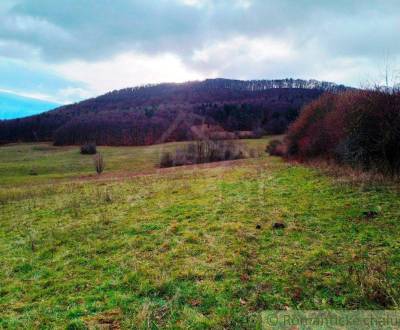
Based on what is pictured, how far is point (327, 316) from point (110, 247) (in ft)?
18.6

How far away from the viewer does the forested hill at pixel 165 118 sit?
91.3 metres

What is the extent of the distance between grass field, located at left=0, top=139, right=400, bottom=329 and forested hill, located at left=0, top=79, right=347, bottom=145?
174ft

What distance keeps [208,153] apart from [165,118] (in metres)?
59.0

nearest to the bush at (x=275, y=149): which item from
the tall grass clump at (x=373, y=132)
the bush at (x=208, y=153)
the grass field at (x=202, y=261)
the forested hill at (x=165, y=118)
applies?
the bush at (x=208, y=153)

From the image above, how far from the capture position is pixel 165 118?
341 feet

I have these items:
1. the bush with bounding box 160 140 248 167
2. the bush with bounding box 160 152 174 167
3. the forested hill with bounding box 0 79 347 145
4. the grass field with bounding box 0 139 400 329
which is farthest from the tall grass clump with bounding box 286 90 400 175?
the forested hill with bounding box 0 79 347 145

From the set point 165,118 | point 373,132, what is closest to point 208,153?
point 373,132

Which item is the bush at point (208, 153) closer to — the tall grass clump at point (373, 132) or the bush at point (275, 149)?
the bush at point (275, 149)

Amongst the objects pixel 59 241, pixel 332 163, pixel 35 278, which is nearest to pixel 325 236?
pixel 35 278

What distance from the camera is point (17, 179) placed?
114 feet

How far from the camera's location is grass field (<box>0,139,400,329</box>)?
4766 millimetres

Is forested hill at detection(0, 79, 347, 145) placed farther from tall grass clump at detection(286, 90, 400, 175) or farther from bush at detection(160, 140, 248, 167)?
tall grass clump at detection(286, 90, 400, 175)

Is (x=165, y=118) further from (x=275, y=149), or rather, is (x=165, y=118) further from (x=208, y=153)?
(x=275, y=149)

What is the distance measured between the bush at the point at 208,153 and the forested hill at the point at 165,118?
44.9 ft
